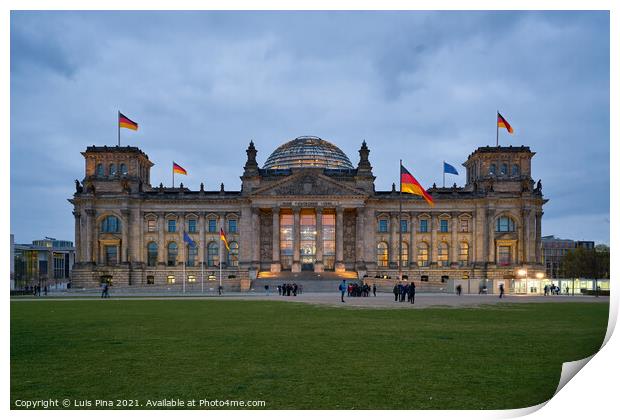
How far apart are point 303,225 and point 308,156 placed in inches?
749

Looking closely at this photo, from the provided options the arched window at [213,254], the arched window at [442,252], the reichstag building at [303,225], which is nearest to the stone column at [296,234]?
the reichstag building at [303,225]

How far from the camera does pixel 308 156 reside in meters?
109

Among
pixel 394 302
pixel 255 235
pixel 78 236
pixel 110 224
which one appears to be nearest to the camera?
pixel 394 302

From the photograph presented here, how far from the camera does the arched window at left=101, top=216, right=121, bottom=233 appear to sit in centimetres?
9450

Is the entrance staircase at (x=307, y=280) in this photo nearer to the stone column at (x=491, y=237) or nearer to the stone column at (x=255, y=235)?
the stone column at (x=255, y=235)

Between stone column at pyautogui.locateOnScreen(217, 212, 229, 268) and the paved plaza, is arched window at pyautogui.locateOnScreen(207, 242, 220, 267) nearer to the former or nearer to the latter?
stone column at pyautogui.locateOnScreen(217, 212, 229, 268)

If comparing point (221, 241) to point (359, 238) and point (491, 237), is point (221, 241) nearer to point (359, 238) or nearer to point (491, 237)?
point (359, 238)

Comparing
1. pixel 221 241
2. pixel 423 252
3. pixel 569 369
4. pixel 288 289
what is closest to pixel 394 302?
pixel 288 289

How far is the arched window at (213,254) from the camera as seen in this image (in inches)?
3780

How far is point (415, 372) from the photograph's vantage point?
15156 millimetres

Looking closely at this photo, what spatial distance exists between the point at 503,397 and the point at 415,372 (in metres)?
2.74

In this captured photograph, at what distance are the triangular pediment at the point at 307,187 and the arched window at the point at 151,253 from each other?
20.5 meters
